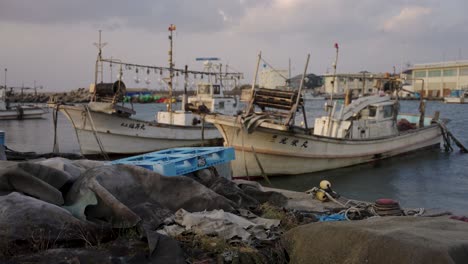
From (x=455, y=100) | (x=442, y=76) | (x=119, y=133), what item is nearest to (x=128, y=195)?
(x=119, y=133)

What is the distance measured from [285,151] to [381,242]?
12.4m

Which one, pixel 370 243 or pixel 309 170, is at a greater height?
Result: pixel 370 243

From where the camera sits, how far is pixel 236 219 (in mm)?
5434

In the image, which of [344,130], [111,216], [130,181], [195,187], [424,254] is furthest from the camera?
[344,130]

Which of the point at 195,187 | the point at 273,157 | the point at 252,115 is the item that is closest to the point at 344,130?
the point at 273,157

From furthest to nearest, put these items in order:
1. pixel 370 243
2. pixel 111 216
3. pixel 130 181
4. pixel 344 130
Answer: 1. pixel 344 130
2. pixel 130 181
3. pixel 111 216
4. pixel 370 243

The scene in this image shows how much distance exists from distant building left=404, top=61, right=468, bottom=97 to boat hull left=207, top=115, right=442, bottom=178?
81460mm

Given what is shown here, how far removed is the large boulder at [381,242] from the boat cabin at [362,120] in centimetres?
1402

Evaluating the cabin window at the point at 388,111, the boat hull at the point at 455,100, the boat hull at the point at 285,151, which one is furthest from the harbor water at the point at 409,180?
the boat hull at the point at 455,100

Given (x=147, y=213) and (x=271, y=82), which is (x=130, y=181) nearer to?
(x=147, y=213)

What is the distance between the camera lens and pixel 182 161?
Answer: 25.1 ft

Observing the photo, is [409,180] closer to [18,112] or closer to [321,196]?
[321,196]

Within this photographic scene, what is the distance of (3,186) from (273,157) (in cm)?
1176

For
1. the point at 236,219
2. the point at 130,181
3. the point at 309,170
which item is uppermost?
the point at 130,181
